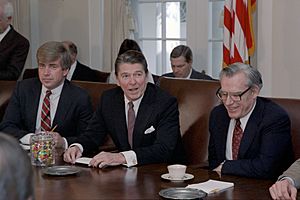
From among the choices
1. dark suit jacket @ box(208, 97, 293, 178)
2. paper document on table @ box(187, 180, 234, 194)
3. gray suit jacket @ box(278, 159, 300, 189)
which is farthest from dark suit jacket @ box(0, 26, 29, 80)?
gray suit jacket @ box(278, 159, 300, 189)

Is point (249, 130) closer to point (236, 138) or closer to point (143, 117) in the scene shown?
point (236, 138)

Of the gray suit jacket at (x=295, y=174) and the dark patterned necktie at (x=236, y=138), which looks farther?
the dark patterned necktie at (x=236, y=138)

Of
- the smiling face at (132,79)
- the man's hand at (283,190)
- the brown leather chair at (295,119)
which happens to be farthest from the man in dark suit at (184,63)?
the man's hand at (283,190)

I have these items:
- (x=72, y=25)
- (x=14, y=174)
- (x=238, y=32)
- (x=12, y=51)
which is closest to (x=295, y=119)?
(x=238, y=32)

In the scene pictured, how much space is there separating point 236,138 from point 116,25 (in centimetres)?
334

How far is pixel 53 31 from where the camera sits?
641 centimetres

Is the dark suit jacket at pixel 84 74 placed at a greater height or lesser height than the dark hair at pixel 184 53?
lesser

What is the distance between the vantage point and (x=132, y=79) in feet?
9.50

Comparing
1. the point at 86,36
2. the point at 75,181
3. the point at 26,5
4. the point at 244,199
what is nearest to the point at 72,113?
the point at 75,181

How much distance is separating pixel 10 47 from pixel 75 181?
9.49ft

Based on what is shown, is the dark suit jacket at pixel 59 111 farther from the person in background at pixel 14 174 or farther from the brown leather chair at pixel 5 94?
the person in background at pixel 14 174

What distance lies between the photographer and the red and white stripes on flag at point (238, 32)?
14.9 feet

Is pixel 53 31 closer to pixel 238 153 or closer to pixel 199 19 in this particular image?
pixel 199 19

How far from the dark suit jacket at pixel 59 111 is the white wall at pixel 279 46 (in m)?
1.90
